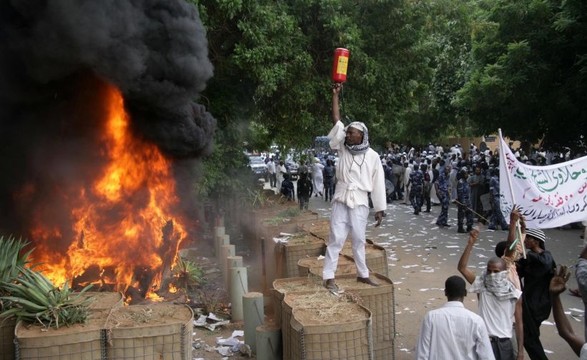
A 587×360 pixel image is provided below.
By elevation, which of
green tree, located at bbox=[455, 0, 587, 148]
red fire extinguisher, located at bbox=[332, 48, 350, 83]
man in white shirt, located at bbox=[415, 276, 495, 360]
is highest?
green tree, located at bbox=[455, 0, 587, 148]

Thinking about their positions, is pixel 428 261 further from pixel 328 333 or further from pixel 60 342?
pixel 60 342

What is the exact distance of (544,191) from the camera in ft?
18.4

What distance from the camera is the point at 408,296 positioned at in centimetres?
920

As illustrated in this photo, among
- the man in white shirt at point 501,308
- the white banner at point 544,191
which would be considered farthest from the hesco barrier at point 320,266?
the man in white shirt at point 501,308

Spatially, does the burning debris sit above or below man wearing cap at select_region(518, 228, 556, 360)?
above

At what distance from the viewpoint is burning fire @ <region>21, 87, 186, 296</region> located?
869cm

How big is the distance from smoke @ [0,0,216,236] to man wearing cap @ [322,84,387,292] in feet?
11.9

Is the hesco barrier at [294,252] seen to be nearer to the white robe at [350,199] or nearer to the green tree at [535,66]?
the white robe at [350,199]

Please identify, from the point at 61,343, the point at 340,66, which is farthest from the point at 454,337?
the point at 340,66

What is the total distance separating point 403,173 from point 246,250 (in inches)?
401

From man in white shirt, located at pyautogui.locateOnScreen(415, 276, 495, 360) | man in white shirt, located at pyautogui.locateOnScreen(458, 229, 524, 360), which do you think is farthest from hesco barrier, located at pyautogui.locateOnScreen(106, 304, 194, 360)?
man in white shirt, located at pyautogui.locateOnScreen(458, 229, 524, 360)

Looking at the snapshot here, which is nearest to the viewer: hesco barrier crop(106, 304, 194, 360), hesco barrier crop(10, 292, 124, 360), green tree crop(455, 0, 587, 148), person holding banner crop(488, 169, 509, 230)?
hesco barrier crop(10, 292, 124, 360)

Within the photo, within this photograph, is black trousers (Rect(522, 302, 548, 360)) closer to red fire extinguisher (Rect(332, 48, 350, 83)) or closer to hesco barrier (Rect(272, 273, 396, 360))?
hesco barrier (Rect(272, 273, 396, 360))

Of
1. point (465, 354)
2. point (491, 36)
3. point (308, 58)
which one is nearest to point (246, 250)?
point (308, 58)
